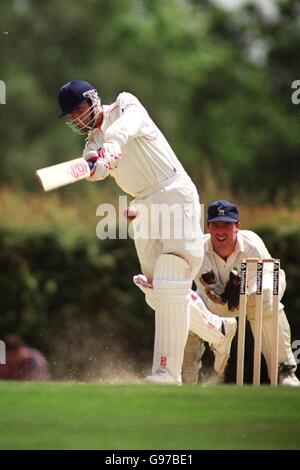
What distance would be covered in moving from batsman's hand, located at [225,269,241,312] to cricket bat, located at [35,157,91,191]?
1776mm

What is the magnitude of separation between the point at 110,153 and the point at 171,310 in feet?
3.65

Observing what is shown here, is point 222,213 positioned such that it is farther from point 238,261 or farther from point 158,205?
point 158,205

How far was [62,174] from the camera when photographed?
24.4 feet

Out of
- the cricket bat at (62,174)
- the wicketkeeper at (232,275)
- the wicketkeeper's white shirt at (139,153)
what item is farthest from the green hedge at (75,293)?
the cricket bat at (62,174)

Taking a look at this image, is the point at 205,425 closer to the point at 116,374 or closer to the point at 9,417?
the point at 9,417

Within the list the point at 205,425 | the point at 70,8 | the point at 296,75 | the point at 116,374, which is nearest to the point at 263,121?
the point at 296,75

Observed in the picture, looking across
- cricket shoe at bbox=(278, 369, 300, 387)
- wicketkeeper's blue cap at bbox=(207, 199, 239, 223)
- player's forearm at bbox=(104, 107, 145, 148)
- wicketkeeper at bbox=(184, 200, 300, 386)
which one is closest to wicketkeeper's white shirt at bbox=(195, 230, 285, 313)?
wicketkeeper at bbox=(184, 200, 300, 386)

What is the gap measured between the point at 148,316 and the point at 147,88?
20.6 m

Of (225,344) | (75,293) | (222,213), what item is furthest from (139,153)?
(75,293)

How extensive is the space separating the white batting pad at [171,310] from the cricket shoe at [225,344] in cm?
67

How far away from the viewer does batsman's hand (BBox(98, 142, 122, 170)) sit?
7738 mm

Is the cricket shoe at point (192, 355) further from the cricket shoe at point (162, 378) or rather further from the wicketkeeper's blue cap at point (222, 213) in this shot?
the cricket shoe at point (162, 378)

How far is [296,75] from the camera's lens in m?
27.3

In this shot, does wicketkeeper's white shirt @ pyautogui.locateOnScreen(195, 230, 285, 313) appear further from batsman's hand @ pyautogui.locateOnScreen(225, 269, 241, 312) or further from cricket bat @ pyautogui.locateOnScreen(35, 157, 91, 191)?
cricket bat @ pyautogui.locateOnScreen(35, 157, 91, 191)
